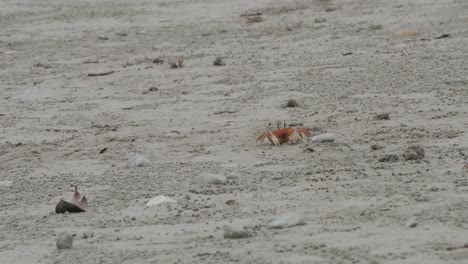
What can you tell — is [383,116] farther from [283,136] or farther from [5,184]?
[5,184]

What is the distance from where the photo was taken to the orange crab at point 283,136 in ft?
17.5

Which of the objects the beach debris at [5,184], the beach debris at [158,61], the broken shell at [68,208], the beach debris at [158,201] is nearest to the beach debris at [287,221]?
the beach debris at [158,201]

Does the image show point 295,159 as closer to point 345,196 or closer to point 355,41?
point 345,196

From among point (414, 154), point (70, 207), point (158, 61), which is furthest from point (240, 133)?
point (158, 61)

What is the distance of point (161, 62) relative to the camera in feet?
27.0

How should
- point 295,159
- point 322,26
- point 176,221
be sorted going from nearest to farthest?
point 176,221, point 295,159, point 322,26

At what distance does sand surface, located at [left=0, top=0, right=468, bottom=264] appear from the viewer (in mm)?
3775

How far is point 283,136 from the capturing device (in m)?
5.36

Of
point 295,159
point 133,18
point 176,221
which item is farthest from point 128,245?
point 133,18

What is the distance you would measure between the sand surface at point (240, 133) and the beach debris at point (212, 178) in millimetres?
26

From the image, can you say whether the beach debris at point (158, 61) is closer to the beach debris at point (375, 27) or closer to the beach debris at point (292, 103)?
the beach debris at point (375, 27)

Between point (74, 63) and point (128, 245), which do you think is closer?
point (128, 245)

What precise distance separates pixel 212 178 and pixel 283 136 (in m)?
0.81

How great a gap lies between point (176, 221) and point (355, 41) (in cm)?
451
